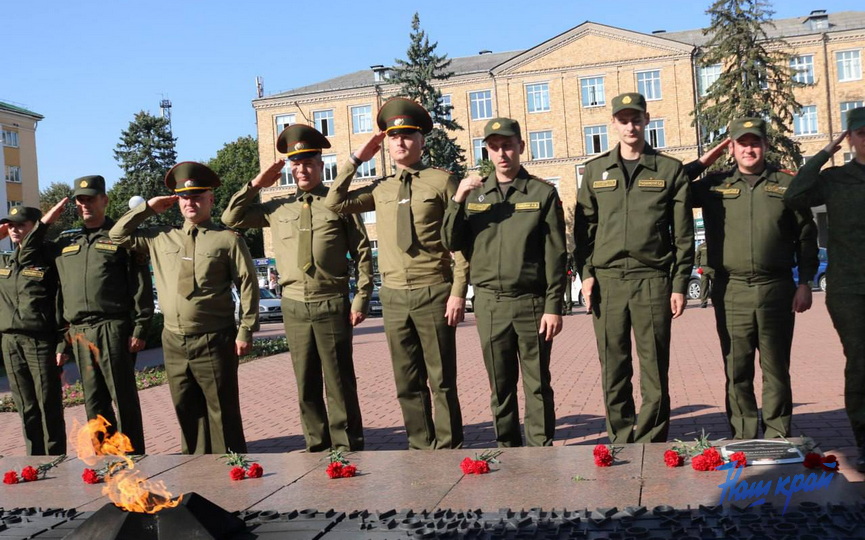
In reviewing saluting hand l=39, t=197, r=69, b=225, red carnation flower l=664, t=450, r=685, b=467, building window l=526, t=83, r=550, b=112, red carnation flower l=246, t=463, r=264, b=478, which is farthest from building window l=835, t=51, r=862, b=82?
red carnation flower l=246, t=463, r=264, b=478

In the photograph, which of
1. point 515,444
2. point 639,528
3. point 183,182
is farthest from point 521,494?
point 183,182

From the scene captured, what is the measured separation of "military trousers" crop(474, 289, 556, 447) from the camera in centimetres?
550

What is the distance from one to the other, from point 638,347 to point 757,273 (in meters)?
0.85

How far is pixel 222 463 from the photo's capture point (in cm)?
538

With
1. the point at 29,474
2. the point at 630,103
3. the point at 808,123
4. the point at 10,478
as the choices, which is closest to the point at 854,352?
the point at 630,103

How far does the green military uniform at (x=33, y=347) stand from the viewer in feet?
22.4

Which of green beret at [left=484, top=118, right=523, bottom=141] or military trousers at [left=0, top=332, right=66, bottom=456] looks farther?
military trousers at [left=0, top=332, right=66, bottom=456]

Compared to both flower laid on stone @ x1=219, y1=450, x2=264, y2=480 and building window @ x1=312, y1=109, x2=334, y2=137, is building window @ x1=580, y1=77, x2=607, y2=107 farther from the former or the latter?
flower laid on stone @ x1=219, y1=450, x2=264, y2=480

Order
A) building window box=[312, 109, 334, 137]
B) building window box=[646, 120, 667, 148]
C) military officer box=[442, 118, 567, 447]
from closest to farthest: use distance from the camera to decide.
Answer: military officer box=[442, 118, 567, 447], building window box=[646, 120, 667, 148], building window box=[312, 109, 334, 137]

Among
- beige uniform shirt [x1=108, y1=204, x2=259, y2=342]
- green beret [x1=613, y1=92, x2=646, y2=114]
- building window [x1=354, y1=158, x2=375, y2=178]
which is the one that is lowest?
beige uniform shirt [x1=108, y1=204, x2=259, y2=342]

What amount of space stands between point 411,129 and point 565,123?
4653cm

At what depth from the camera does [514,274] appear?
5.52 metres

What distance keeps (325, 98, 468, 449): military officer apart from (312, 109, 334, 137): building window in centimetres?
4976

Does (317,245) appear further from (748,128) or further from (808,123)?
(808,123)
